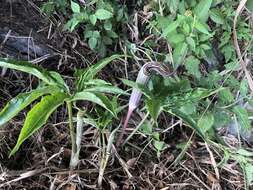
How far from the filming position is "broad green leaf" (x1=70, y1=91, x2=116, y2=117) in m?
0.91

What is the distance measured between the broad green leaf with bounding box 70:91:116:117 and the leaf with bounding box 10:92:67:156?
48mm

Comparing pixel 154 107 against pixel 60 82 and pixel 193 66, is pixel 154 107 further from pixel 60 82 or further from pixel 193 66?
pixel 193 66

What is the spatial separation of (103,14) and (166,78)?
0.27m

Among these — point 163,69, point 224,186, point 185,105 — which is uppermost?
point 163,69

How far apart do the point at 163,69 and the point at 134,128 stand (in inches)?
11.6

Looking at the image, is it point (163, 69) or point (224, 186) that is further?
point (224, 186)

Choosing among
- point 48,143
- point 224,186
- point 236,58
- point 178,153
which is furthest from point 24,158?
point 236,58

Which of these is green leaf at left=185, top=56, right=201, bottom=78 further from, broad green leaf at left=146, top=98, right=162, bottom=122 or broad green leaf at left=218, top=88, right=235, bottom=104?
broad green leaf at left=146, top=98, right=162, bottom=122

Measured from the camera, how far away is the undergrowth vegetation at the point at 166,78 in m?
1.00

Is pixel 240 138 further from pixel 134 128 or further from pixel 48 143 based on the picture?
pixel 48 143

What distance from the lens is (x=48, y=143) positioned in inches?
49.6

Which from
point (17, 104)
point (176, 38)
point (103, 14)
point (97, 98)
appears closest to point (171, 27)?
point (176, 38)

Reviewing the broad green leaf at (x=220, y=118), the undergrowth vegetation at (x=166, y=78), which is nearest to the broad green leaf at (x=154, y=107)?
the undergrowth vegetation at (x=166, y=78)

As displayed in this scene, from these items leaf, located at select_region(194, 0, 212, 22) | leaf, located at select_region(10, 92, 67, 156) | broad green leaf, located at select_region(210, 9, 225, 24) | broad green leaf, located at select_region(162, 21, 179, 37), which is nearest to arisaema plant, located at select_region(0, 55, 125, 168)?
leaf, located at select_region(10, 92, 67, 156)
